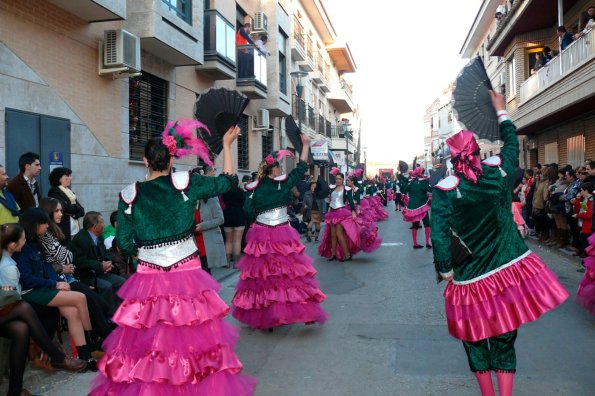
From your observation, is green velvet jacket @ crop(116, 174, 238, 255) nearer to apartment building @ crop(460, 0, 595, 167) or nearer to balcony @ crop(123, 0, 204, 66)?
balcony @ crop(123, 0, 204, 66)

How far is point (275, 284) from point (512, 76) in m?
23.0

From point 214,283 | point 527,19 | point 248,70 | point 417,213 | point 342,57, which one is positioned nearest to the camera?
point 214,283

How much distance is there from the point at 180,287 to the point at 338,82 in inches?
1711

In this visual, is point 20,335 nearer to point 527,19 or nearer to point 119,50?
point 119,50

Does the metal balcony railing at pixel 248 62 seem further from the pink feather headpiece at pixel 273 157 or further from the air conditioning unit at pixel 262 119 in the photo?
the pink feather headpiece at pixel 273 157

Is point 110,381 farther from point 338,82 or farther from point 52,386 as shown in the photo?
point 338,82

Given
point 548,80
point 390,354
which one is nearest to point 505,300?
point 390,354

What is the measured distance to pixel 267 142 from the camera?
2377 centimetres

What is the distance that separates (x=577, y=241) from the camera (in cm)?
1148

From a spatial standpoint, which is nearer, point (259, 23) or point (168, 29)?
point (168, 29)

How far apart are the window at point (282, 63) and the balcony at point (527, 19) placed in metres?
9.61

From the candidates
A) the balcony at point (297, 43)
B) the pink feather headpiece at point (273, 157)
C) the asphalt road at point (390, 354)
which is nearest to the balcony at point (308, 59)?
the balcony at point (297, 43)

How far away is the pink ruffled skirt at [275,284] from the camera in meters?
6.17

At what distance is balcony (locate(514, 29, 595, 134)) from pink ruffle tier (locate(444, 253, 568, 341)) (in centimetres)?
1258
